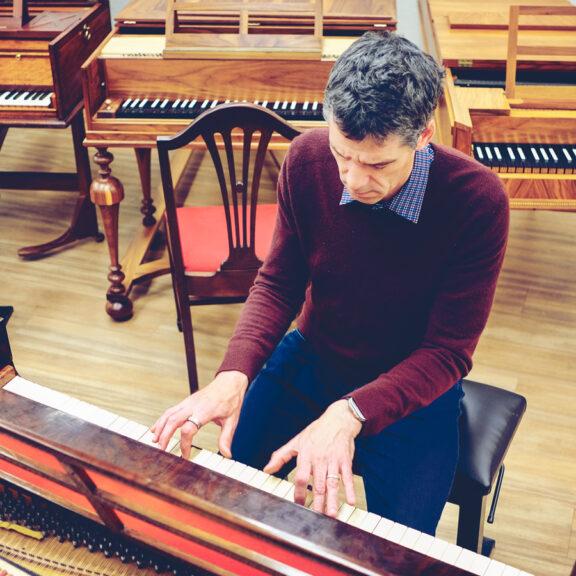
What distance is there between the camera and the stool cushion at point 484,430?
166 centimetres

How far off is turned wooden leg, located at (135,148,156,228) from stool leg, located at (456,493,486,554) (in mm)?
2075

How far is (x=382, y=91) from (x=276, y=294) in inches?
22.9

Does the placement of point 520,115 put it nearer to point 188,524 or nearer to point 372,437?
point 372,437

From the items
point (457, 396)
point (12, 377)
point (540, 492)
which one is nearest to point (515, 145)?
point (540, 492)

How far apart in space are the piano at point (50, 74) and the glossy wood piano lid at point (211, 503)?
226 centimetres

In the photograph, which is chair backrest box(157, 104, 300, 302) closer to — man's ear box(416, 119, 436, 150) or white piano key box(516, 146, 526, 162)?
man's ear box(416, 119, 436, 150)

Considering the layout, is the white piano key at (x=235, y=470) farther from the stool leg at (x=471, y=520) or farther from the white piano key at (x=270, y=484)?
the stool leg at (x=471, y=520)

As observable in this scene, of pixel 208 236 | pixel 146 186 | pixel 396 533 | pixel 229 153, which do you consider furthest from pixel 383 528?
pixel 146 186

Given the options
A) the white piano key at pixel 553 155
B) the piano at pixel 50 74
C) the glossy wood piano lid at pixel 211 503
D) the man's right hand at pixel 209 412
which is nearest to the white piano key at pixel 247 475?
the man's right hand at pixel 209 412

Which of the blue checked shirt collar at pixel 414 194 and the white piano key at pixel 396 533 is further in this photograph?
the blue checked shirt collar at pixel 414 194

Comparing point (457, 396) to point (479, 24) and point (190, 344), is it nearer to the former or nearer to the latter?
point (190, 344)

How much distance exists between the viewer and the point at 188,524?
3.50 ft

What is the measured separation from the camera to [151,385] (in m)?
2.77

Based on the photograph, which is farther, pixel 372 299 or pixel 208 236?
pixel 208 236
